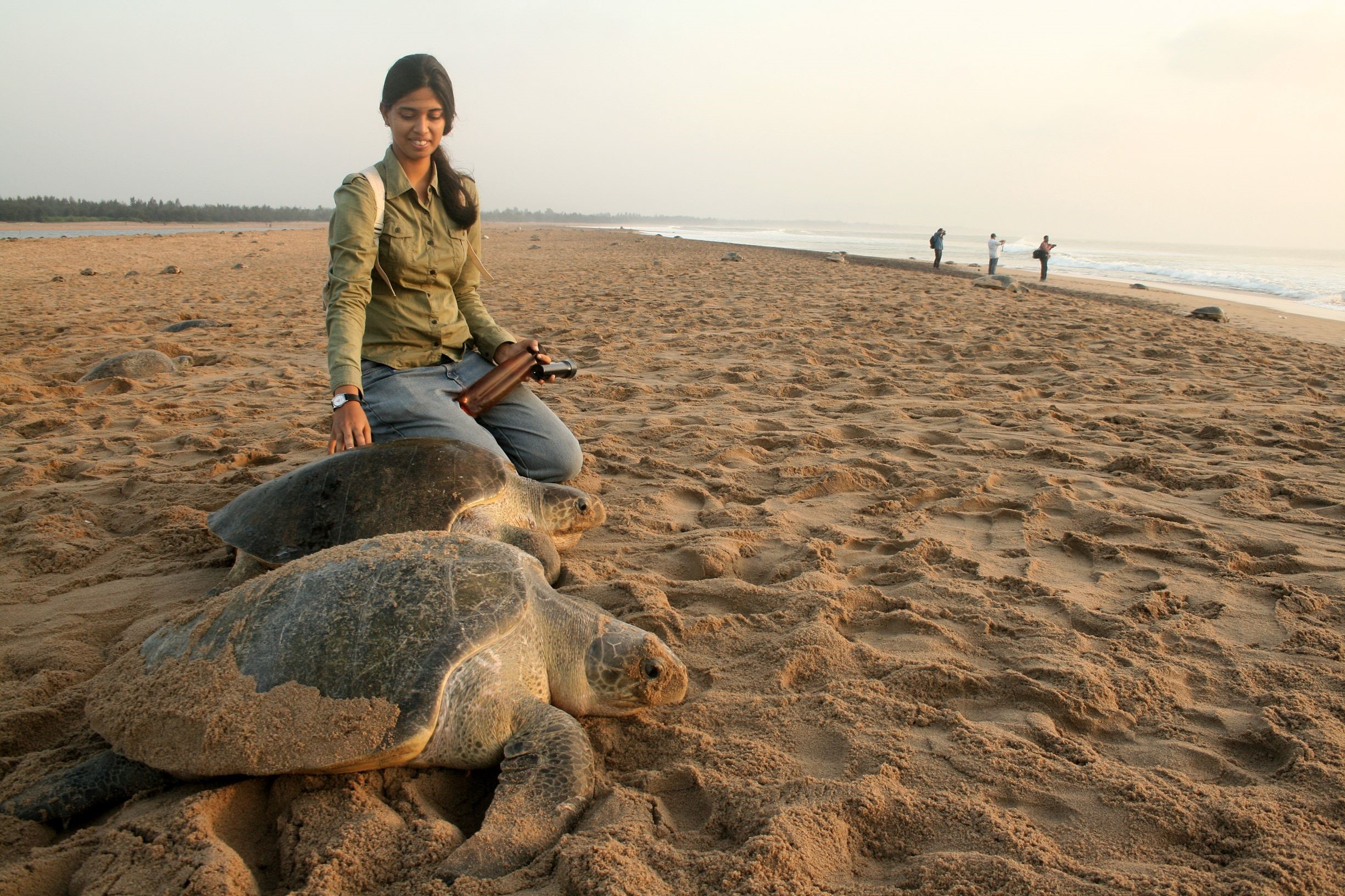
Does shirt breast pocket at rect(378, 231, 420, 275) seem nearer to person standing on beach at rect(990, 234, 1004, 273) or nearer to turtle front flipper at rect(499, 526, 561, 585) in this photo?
turtle front flipper at rect(499, 526, 561, 585)

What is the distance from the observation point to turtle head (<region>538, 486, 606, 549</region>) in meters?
2.77

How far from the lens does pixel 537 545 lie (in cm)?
252

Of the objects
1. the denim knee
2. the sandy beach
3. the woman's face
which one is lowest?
the sandy beach

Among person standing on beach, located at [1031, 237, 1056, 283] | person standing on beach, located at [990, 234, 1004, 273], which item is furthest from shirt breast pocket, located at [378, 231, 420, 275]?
person standing on beach, located at [1031, 237, 1056, 283]

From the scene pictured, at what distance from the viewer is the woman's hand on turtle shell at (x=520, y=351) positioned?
3281 millimetres

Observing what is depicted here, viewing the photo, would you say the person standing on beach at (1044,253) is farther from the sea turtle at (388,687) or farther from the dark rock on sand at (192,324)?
the sea turtle at (388,687)

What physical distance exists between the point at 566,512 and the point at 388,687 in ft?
3.96

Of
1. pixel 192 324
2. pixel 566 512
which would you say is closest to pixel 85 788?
pixel 566 512

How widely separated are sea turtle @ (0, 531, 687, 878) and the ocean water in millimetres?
18387

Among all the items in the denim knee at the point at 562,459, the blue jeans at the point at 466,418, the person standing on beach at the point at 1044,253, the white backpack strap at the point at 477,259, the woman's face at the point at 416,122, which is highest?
the person standing on beach at the point at 1044,253

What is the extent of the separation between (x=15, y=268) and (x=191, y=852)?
1858 centimetres

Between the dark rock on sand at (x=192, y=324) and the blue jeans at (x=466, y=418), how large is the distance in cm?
600

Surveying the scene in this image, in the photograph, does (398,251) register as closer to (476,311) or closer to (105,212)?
(476,311)

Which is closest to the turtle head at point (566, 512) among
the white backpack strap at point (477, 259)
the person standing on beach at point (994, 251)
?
the white backpack strap at point (477, 259)
